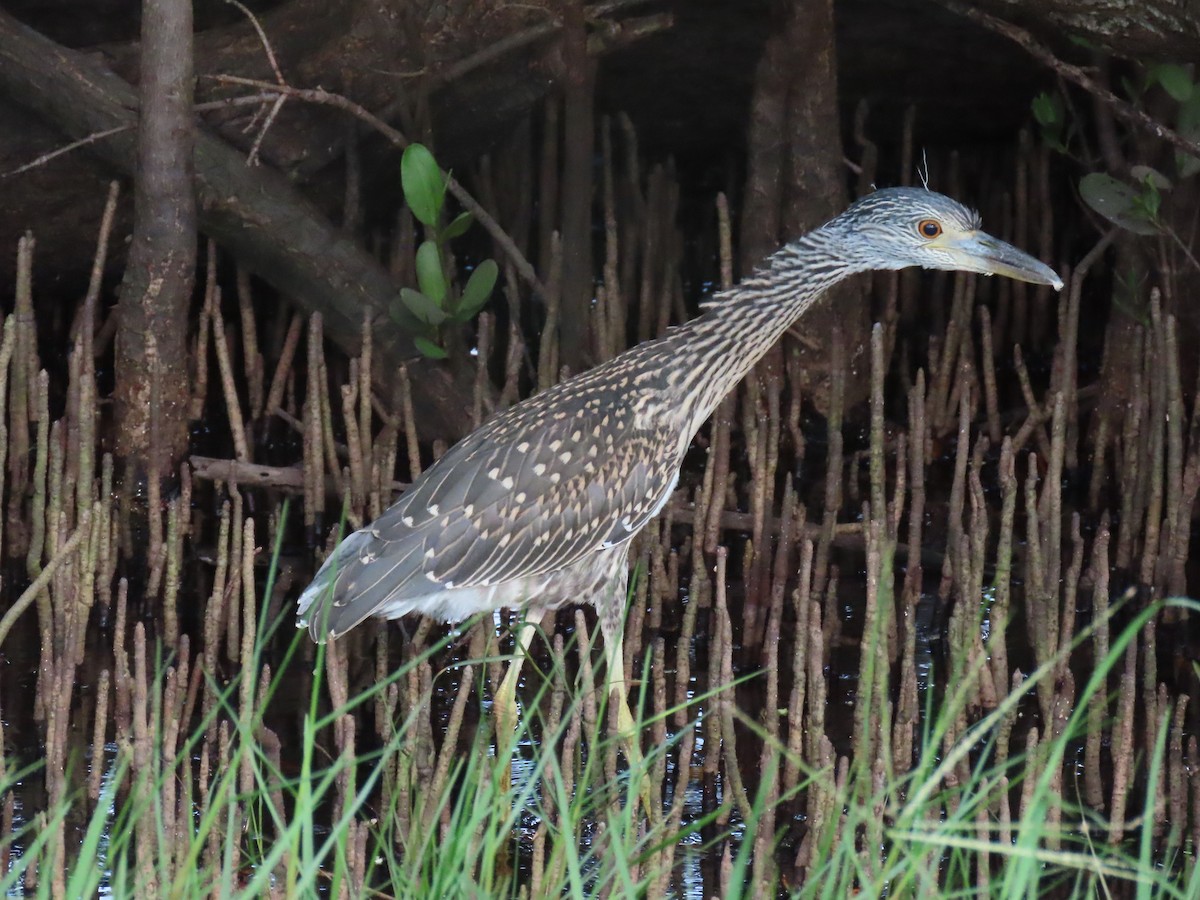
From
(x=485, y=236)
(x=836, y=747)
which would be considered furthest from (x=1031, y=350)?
(x=836, y=747)

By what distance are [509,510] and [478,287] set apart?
1.29m

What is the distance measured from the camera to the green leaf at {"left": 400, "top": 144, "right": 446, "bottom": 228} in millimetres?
4770

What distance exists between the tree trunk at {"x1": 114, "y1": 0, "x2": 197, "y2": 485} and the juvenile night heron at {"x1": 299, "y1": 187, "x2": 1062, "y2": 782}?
1365 millimetres

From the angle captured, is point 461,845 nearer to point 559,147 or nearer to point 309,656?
point 309,656

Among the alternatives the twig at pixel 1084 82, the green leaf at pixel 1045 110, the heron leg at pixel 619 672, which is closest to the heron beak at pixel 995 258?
the twig at pixel 1084 82

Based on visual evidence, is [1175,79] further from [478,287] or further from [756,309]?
[478,287]

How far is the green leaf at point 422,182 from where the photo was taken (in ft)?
15.6

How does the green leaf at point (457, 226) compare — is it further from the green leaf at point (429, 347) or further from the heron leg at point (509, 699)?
the heron leg at point (509, 699)

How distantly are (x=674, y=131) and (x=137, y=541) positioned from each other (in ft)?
11.2

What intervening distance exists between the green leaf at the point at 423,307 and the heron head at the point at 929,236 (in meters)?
1.43

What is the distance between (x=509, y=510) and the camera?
3.85 m

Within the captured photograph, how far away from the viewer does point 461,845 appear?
8.20 ft

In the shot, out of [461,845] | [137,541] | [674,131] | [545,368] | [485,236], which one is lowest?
[461,845]

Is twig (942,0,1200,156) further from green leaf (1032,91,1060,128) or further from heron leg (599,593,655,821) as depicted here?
heron leg (599,593,655,821)
